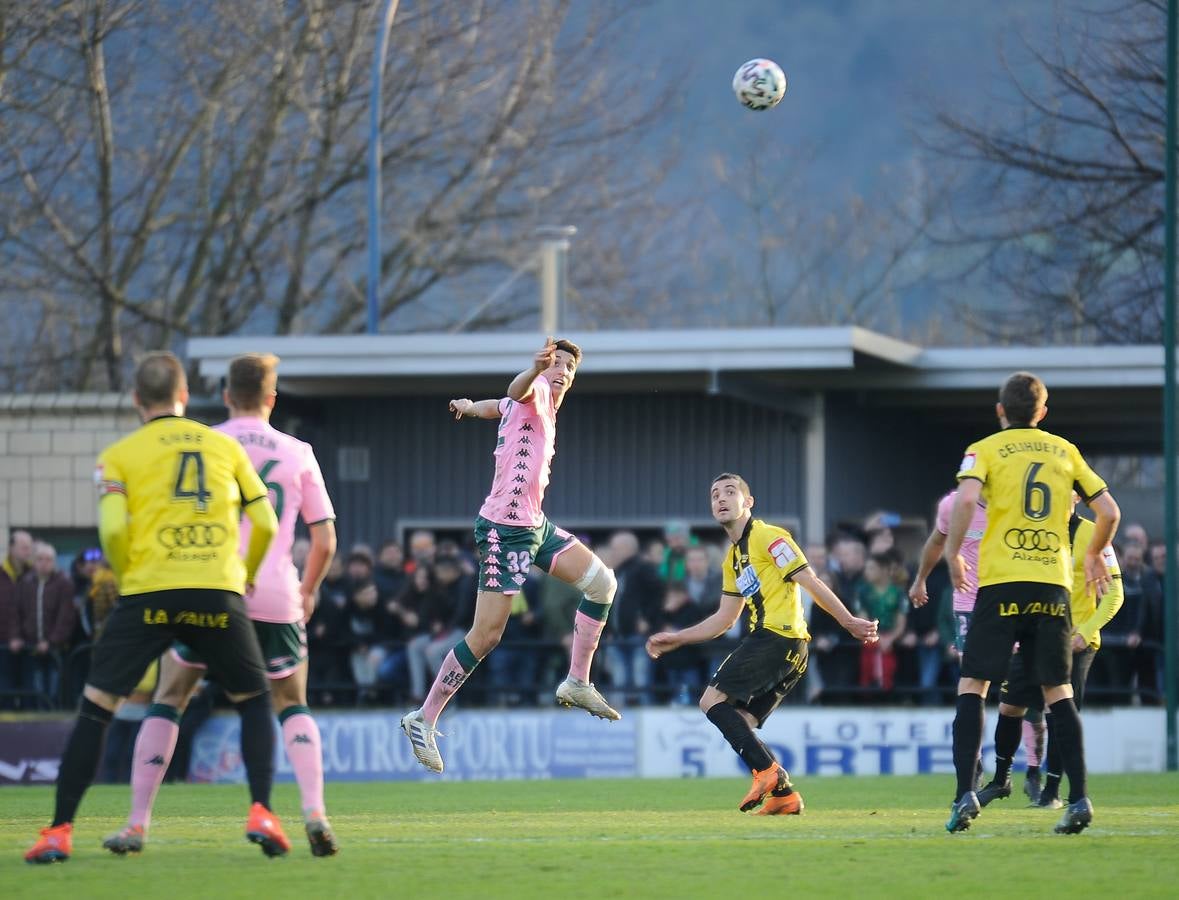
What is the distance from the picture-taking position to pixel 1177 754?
17797mm

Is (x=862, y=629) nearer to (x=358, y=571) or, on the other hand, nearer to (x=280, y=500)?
(x=280, y=500)

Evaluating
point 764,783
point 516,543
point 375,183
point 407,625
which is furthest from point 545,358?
point 375,183

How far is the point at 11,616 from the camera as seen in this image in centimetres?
1933

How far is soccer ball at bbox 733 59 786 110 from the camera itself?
1526cm

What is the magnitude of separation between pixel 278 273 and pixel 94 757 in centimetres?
2763

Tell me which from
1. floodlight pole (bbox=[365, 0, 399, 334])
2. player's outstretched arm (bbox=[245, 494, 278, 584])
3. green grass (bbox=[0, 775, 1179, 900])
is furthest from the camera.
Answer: floodlight pole (bbox=[365, 0, 399, 334])

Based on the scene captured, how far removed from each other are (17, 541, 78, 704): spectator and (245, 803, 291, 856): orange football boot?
1178cm

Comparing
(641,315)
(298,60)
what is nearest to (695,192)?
(641,315)

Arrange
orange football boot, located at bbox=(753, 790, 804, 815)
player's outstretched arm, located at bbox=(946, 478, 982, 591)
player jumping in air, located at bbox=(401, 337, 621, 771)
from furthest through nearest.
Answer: player jumping in air, located at bbox=(401, 337, 621, 771) → orange football boot, located at bbox=(753, 790, 804, 815) → player's outstretched arm, located at bbox=(946, 478, 982, 591)

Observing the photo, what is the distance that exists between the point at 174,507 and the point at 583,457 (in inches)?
637

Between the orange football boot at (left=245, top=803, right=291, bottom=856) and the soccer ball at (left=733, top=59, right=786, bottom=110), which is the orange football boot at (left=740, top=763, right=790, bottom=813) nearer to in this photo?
the orange football boot at (left=245, top=803, right=291, bottom=856)

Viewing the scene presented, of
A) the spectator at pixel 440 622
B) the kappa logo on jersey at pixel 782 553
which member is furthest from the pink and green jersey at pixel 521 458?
the spectator at pixel 440 622

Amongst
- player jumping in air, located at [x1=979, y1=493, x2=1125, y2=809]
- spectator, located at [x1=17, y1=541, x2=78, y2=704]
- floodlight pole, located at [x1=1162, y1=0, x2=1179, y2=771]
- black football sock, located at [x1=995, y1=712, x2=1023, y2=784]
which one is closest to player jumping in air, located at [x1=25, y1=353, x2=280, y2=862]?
player jumping in air, located at [x1=979, y1=493, x2=1125, y2=809]

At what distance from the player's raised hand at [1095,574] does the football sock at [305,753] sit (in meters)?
4.21
